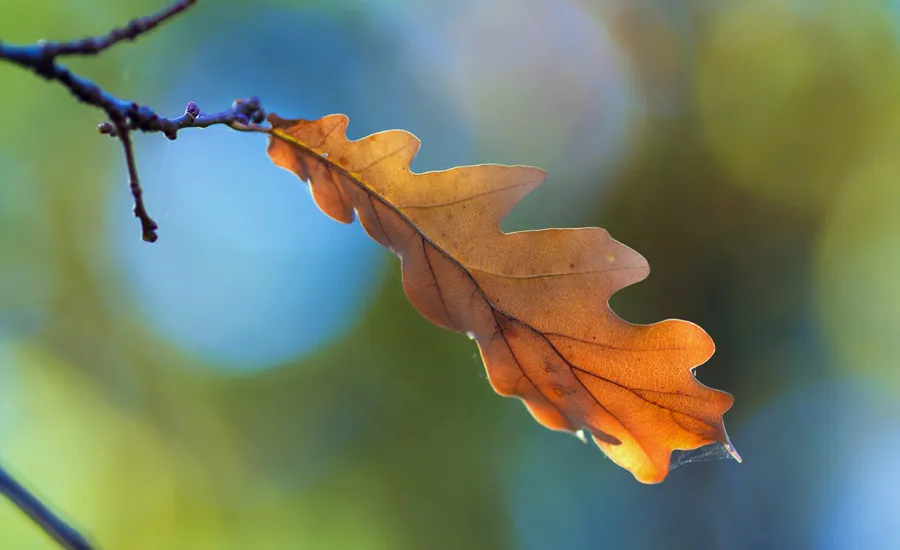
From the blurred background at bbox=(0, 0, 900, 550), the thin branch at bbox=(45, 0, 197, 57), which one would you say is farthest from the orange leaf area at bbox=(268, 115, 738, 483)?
the blurred background at bbox=(0, 0, 900, 550)

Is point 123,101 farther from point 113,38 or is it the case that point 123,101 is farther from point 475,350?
point 475,350

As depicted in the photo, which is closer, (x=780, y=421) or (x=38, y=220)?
(x=780, y=421)

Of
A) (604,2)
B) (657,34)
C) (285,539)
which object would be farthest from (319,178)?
(604,2)

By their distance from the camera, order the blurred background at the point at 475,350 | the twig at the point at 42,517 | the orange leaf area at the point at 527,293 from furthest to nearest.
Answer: the blurred background at the point at 475,350 < the orange leaf area at the point at 527,293 < the twig at the point at 42,517

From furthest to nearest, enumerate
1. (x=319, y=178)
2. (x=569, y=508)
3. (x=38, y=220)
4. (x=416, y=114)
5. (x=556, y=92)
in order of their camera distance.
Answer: (x=416, y=114) < (x=556, y=92) < (x=38, y=220) < (x=569, y=508) < (x=319, y=178)

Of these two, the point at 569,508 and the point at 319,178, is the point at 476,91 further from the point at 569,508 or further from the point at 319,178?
the point at 319,178

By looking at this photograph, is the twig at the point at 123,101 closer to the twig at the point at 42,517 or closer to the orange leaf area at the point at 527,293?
the orange leaf area at the point at 527,293

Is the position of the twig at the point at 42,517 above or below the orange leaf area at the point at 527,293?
below

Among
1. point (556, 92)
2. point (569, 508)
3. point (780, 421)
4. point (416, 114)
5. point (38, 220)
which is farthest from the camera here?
point (416, 114)

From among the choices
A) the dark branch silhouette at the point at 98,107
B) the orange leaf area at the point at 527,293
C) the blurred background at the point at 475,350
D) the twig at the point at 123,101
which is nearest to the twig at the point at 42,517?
the dark branch silhouette at the point at 98,107
